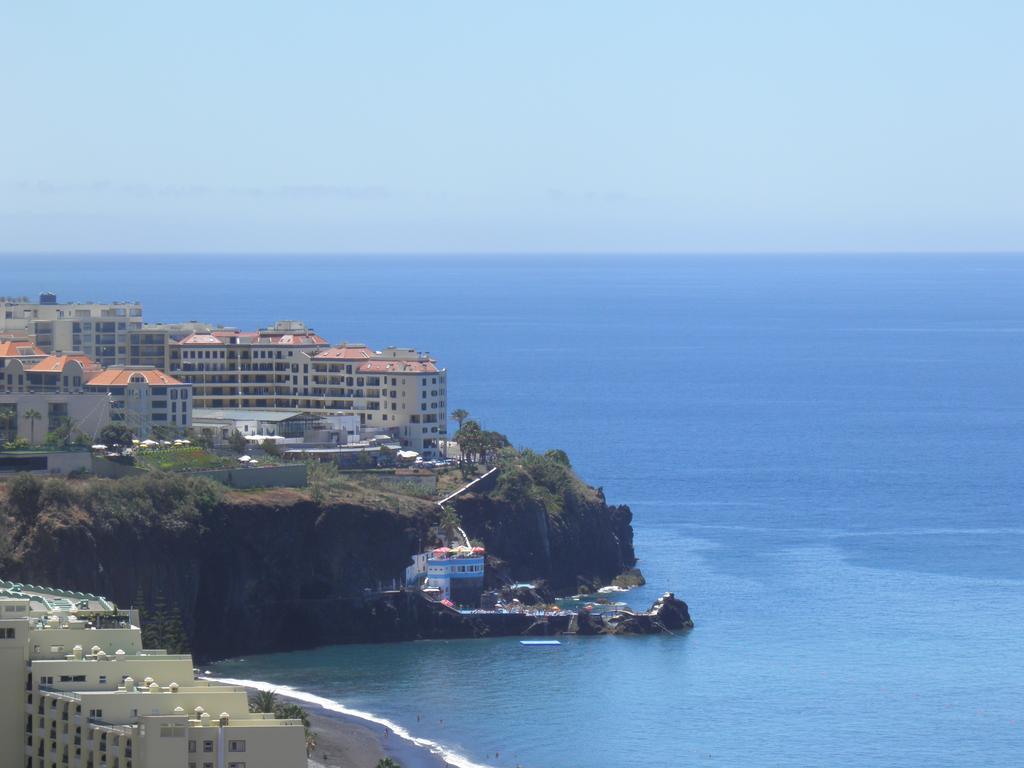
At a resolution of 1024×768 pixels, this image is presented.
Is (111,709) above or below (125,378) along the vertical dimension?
below

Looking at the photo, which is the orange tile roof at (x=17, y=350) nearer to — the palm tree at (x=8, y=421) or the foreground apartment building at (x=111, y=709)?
the palm tree at (x=8, y=421)

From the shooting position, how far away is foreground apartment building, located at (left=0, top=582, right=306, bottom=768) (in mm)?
52312

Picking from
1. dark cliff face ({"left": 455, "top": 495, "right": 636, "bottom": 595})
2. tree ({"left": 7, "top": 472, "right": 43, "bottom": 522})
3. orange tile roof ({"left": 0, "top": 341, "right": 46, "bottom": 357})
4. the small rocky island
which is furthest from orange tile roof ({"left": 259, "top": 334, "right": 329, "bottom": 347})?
tree ({"left": 7, "top": 472, "right": 43, "bottom": 522})

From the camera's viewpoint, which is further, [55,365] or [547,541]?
[55,365]

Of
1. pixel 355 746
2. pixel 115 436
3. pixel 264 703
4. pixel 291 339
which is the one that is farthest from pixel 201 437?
pixel 264 703

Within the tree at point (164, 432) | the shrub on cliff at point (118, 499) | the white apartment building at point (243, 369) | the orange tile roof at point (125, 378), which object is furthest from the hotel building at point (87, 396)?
the shrub on cliff at point (118, 499)

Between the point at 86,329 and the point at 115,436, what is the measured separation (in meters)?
26.7

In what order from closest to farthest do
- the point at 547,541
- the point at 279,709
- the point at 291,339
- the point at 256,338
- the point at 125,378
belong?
the point at 279,709
the point at 547,541
the point at 125,378
the point at 291,339
the point at 256,338

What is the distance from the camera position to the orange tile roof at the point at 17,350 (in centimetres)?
11862

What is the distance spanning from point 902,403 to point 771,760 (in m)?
123

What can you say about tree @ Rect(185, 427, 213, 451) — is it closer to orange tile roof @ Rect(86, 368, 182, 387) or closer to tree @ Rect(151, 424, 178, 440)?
tree @ Rect(151, 424, 178, 440)

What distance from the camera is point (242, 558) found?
95.2 metres

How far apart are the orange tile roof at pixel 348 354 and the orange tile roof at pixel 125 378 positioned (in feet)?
32.8

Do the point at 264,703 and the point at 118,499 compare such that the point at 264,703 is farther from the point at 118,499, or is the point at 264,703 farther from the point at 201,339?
the point at 201,339
